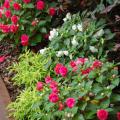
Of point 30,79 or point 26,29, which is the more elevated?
point 26,29

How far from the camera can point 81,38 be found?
4262 millimetres

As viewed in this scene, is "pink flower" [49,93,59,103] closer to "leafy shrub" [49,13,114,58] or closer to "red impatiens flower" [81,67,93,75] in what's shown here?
"red impatiens flower" [81,67,93,75]

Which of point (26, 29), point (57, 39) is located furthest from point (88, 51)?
point (26, 29)

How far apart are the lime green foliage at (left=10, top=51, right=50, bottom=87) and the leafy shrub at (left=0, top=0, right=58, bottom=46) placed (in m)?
0.27

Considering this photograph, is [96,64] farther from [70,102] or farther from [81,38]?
[81,38]

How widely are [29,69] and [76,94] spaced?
1131mm

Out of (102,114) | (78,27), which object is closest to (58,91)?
(102,114)

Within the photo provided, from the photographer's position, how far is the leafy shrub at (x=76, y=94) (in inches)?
135

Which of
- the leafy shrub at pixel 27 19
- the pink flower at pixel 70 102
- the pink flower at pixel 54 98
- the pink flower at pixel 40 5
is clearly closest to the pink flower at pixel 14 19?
the leafy shrub at pixel 27 19

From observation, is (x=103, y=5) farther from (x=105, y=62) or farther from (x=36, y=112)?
(x=36, y=112)

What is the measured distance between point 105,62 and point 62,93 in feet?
1.72

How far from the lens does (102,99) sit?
11.3 ft

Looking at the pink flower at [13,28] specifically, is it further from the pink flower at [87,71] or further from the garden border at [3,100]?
the pink flower at [87,71]

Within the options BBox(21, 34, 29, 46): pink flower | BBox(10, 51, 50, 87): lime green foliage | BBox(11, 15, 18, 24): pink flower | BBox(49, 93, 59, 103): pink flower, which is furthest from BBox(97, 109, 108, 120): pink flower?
BBox(11, 15, 18, 24): pink flower
